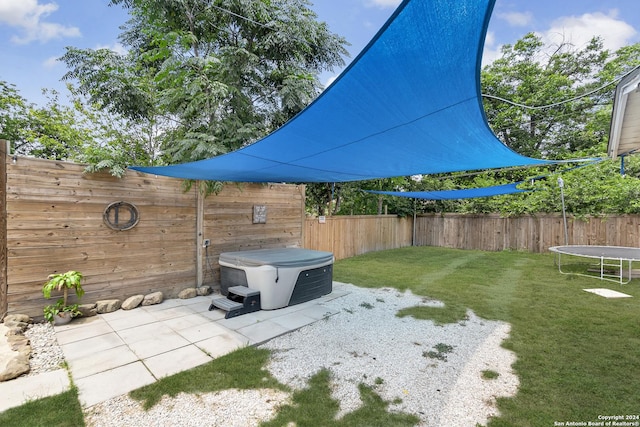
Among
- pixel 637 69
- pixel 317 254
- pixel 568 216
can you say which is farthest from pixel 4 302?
pixel 568 216

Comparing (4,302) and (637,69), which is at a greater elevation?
(637,69)

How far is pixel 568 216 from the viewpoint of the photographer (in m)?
9.21

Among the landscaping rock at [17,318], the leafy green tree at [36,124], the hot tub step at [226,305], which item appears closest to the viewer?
the landscaping rock at [17,318]

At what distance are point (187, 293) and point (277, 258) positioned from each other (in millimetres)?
1526

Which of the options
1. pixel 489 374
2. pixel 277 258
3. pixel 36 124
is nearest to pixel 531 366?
pixel 489 374

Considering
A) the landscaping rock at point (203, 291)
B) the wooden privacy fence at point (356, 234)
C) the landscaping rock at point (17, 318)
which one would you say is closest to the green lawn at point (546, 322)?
the wooden privacy fence at point (356, 234)

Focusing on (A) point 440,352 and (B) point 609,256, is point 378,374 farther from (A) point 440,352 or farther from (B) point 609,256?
(B) point 609,256

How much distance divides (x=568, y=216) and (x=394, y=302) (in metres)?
8.10

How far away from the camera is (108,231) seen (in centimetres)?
397

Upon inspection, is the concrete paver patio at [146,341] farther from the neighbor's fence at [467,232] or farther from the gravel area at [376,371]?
the neighbor's fence at [467,232]

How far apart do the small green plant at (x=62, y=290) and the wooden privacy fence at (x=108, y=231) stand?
0.48ft

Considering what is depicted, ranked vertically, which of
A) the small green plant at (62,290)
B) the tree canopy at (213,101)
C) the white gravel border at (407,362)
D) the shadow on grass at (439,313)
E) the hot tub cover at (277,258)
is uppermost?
the tree canopy at (213,101)

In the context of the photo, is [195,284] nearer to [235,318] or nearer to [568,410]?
[235,318]

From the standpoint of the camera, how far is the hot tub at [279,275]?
4.08 meters
